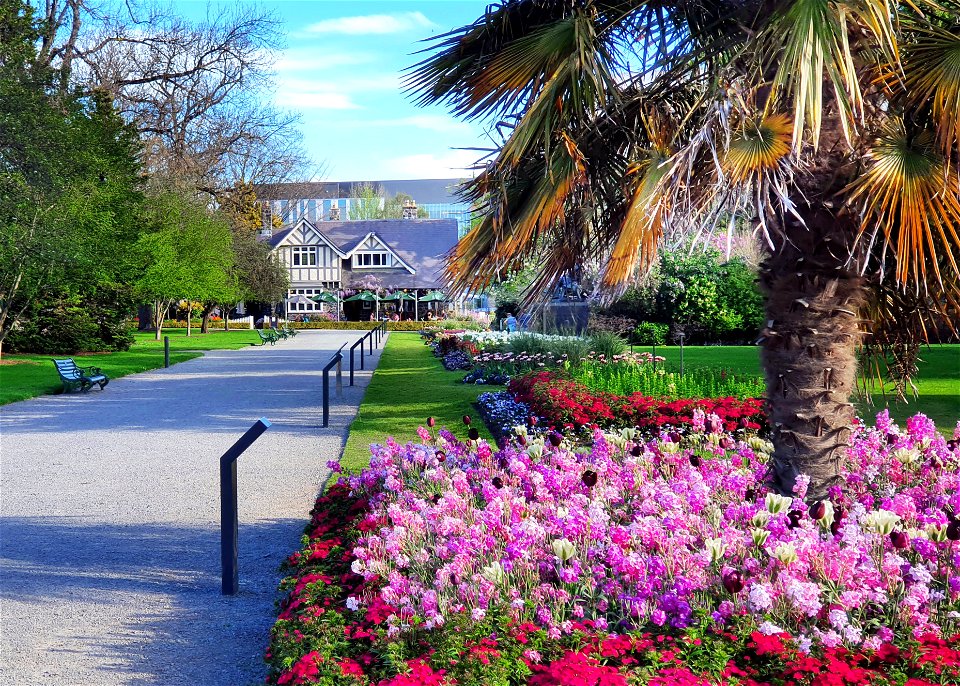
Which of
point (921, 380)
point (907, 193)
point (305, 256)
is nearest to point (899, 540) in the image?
point (907, 193)

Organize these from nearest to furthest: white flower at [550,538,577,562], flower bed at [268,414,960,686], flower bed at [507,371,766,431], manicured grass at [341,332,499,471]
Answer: flower bed at [268,414,960,686]
white flower at [550,538,577,562]
flower bed at [507,371,766,431]
manicured grass at [341,332,499,471]

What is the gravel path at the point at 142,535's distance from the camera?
14.5 feet

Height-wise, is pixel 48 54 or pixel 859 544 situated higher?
pixel 48 54

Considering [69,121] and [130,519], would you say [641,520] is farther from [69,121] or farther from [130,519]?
[69,121]

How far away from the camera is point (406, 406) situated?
563 inches

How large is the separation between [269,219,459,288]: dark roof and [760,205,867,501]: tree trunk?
59885 millimetres

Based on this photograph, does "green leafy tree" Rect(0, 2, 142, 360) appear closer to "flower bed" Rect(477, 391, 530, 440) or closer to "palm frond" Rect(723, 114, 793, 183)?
"flower bed" Rect(477, 391, 530, 440)

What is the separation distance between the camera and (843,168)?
5.11 m

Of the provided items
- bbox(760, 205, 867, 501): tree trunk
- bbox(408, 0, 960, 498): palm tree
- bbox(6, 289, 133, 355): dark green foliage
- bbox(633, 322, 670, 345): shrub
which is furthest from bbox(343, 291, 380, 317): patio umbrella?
bbox(760, 205, 867, 501): tree trunk

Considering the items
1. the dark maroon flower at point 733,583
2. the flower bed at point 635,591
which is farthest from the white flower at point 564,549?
the dark maroon flower at point 733,583

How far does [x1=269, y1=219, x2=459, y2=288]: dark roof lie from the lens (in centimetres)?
6619

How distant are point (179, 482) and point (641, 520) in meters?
5.67

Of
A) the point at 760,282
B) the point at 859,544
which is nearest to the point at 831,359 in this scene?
the point at 760,282

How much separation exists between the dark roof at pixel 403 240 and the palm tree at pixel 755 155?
195 feet
